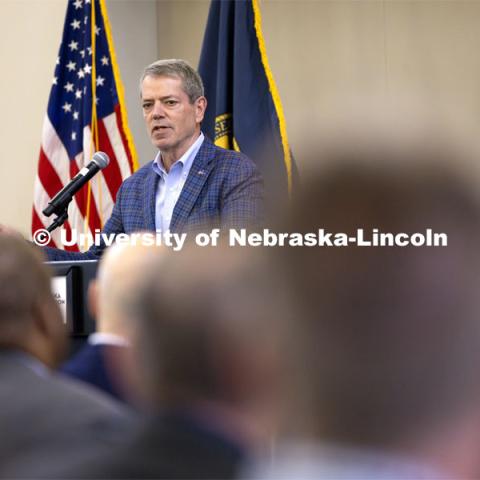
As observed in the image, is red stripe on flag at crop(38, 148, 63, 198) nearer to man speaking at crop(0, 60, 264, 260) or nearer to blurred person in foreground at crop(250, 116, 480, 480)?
man speaking at crop(0, 60, 264, 260)

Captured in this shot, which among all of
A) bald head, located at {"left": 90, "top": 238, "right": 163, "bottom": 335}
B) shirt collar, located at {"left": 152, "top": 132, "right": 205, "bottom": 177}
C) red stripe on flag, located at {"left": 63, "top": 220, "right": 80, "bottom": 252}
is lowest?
bald head, located at {"left": 90, "top": 238, "right": 163, "bottom": 335}

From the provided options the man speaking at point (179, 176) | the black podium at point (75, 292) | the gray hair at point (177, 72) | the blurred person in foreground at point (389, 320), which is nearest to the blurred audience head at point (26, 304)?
the blurred person in foreground at point (389, 320)

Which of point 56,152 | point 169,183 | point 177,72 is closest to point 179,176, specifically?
point 169,183

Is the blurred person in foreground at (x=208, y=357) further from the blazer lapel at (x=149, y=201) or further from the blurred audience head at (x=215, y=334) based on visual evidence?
the blazer lapel at (x=149, y=201)

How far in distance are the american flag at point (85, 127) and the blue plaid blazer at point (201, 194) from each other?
146 cm

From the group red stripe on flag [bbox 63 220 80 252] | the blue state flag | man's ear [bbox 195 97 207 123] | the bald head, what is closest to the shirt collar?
man's ear [bbox 195 97 207 123]

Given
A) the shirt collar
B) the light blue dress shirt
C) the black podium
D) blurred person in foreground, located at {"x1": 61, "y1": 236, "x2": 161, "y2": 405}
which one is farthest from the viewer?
the shirt collar

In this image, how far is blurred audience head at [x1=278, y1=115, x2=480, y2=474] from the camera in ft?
1.88

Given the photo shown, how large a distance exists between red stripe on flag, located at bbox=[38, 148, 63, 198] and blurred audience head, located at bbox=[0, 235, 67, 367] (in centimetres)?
399

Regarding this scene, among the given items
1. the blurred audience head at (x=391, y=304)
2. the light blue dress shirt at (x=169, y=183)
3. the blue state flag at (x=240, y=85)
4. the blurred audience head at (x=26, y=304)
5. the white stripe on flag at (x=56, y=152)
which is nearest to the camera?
the blurred audience head at (x=391, y=304)

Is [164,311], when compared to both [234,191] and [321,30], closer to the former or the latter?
[234,191]

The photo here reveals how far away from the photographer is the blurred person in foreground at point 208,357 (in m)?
0.60

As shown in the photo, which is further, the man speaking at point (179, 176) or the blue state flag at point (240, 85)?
the blue state flag at point (240, 85)

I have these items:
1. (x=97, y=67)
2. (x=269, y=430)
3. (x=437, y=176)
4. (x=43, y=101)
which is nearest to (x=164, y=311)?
(x=269, y=430)
